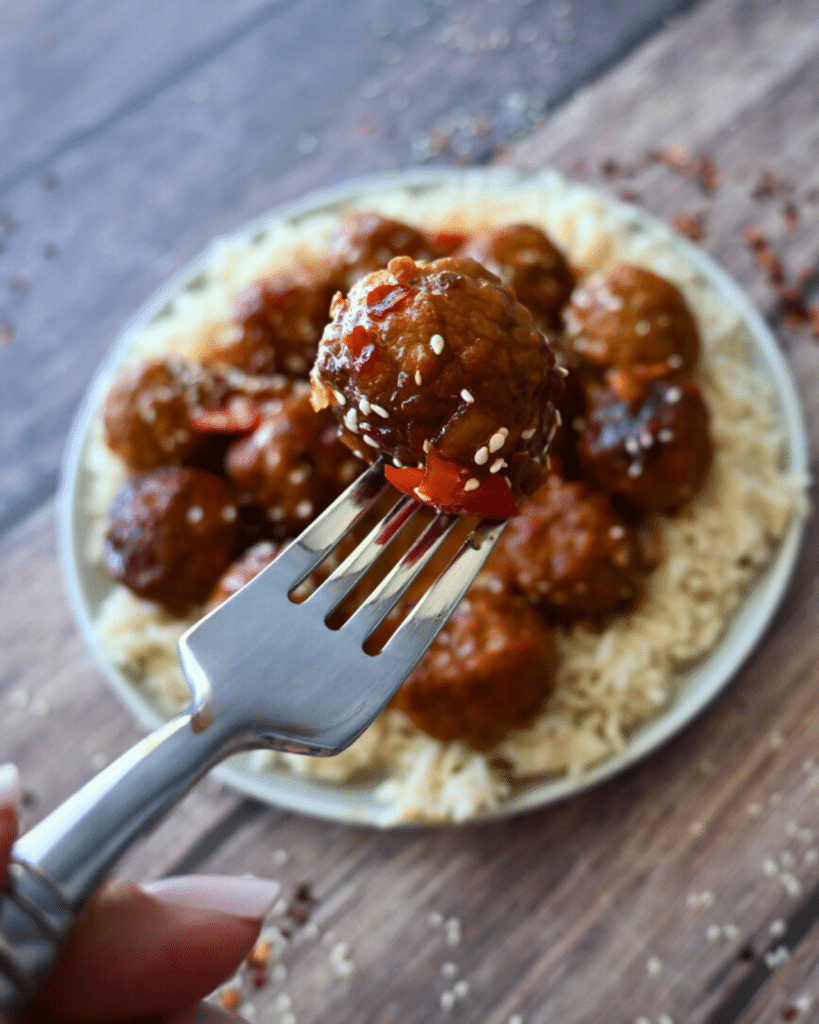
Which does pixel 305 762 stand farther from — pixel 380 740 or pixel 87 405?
pixel 87 405

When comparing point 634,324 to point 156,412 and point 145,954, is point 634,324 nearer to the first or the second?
point 156,412

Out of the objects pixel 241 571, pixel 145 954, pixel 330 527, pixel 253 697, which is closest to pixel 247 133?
pixel 241 571

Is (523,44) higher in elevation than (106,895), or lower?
higher

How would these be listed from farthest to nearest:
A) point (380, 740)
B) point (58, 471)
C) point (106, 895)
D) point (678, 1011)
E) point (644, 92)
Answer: point (644, 92) < point (58, 471) < point (380, 740) < point (678, 1011) < point (106, 895)

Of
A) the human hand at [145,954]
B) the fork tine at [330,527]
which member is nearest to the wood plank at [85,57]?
the fork tine at [330,527]

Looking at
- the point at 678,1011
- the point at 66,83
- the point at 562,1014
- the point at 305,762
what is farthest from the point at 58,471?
the point at 678,1011

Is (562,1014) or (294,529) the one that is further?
(294,529)

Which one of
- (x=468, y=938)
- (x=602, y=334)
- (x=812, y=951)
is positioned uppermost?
(x=602, y=334)

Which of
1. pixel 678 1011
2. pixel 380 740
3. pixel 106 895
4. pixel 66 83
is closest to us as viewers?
pixel 106 895
